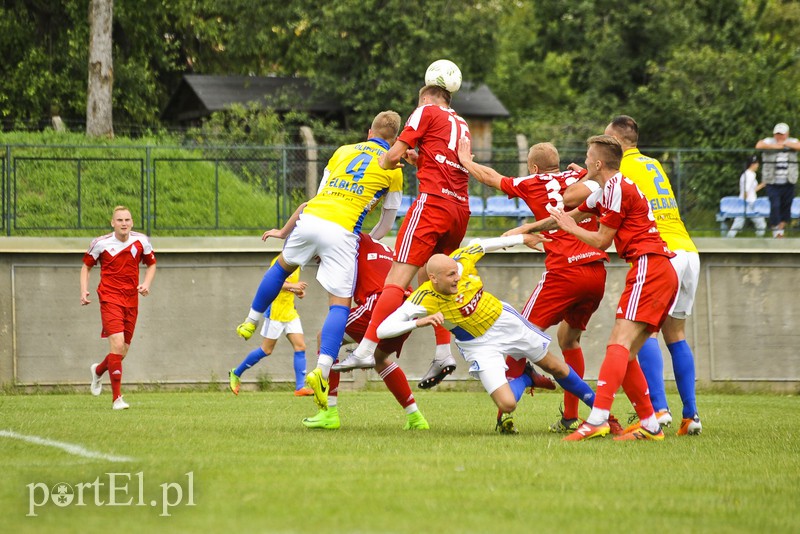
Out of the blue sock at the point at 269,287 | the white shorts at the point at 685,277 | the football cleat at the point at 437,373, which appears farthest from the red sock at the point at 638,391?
the blue sock at the point at 269,287

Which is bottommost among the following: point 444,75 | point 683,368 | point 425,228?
point 683,368

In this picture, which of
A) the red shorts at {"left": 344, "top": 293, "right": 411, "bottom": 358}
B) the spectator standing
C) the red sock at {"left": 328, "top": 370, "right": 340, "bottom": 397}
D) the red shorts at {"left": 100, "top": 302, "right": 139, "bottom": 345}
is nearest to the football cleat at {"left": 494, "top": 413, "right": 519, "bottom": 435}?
the red shorts at {"left": 344, "top": 293, "right": 411, "bottom": 358}

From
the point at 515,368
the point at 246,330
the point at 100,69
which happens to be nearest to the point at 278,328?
the point at 246,330

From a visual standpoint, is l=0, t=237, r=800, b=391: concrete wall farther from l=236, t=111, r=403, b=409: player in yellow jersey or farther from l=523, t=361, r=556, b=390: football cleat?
l=523, t=361, r=556, b=390: football cleat

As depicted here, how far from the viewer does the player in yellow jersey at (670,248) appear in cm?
875

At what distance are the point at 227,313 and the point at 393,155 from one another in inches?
345

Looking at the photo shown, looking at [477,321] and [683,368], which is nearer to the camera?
[477,321]

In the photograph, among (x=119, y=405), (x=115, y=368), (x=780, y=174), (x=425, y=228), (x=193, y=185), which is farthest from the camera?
(x=780, y=174)

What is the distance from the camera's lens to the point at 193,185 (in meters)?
18.8

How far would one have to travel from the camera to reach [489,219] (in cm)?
1955

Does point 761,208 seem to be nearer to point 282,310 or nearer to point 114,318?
point 282,310

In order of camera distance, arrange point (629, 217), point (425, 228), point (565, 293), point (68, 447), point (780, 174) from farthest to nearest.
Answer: point (780, 174), point (425, 228), point (565, 293), point (629, 217), point (68, 447)

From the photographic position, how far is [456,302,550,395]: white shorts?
8.35 meters

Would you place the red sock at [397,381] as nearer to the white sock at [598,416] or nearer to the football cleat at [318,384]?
the football cleat at [318,384]
